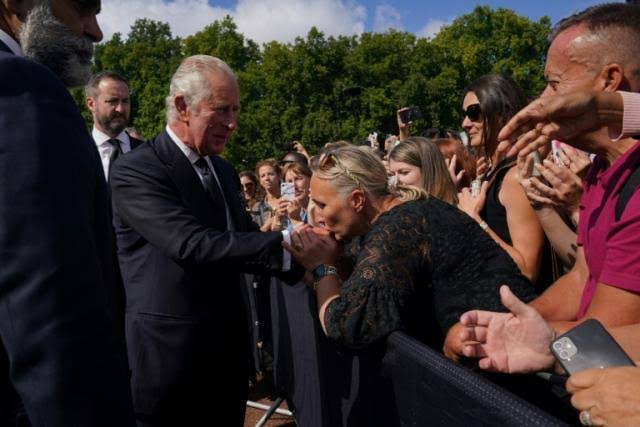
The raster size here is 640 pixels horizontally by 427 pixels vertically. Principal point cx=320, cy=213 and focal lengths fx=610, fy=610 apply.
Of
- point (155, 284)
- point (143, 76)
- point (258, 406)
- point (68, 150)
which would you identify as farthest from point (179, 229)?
point (143, 76)

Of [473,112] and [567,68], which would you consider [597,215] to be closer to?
[567,68]

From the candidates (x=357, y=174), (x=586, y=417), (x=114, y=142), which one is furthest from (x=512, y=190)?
(x=114, y=142)

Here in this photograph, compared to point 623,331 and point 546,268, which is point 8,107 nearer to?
point 623,331

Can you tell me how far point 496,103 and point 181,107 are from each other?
80.0 inches

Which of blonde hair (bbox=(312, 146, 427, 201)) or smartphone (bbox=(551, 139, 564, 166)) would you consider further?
smartphone (bbox=(551, 139, 564, 166))

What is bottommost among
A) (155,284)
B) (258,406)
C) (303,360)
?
(258,406)

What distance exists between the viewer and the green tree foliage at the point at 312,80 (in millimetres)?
43375

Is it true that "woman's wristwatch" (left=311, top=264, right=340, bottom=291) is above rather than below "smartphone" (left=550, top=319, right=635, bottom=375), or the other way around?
below

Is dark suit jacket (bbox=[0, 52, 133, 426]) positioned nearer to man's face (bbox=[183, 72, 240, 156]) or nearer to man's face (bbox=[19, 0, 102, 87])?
man's face (bbox=[19, 0, 102, 87])

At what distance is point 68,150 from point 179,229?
4.08 feet

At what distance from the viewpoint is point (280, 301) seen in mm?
4000

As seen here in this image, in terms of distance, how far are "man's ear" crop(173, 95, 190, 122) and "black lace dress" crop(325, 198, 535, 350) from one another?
112 centimetres

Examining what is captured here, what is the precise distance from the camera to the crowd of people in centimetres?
134

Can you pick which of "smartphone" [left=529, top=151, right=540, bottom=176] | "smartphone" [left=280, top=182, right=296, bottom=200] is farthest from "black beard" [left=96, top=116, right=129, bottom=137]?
"smartphone" [left=529, top=151, right=540, bottom=176]
